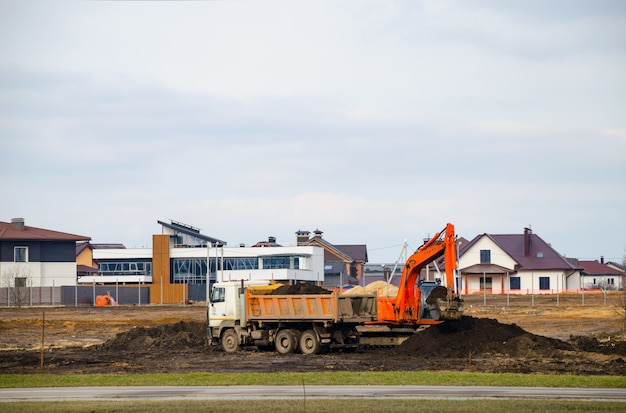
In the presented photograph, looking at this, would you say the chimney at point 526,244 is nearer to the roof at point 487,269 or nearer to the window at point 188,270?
the roof at point 487,269

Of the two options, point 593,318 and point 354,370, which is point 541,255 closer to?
point 593,318

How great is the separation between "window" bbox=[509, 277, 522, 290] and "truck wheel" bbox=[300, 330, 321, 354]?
69.5 metres

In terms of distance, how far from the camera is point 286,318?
37.3 metres

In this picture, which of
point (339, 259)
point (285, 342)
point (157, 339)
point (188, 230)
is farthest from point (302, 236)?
point (285, 342)

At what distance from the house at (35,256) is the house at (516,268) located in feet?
136

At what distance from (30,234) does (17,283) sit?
28.3ft

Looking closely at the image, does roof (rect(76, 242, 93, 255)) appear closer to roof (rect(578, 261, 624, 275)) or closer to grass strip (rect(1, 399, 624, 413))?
roof (rect(578, 261, 624, 275))

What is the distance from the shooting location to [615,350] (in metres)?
35.4

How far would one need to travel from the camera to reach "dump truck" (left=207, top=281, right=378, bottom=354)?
120 feet

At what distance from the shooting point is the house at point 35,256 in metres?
93.4

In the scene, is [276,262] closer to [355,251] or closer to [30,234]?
[30,234]

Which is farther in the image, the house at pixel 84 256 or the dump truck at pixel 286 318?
the house at pixel 84 256

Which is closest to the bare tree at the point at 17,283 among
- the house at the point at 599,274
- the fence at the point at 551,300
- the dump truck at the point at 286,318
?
the fence at the point at 551,300

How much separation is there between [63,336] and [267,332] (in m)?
18.6
